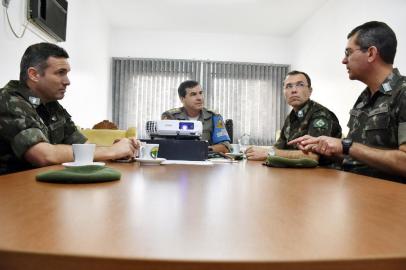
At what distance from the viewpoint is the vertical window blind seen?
701 centimetres

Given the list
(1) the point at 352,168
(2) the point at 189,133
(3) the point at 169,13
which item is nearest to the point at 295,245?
(2) the point at 189,133

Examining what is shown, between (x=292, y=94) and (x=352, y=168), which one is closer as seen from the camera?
(x=352, y=168)

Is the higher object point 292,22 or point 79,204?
point 292,22

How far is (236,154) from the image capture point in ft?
7.43

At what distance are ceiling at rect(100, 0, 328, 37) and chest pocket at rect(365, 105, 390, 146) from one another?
13.3 feet

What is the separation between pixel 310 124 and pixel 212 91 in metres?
4.62

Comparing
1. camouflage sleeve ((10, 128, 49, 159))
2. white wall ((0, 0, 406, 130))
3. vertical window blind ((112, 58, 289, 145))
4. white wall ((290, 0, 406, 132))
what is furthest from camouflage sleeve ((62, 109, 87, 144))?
vertical window blind ((112, 58, 289, 145))

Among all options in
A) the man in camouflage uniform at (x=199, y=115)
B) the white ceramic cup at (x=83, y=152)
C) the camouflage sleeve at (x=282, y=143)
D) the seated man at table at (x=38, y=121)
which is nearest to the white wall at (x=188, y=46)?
the man in camouflage uniform at (x=199, y=115)

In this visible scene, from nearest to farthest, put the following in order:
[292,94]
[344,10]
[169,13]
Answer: [292,94]
[344,10]
[169,13]

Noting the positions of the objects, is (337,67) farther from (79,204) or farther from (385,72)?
(79,204)

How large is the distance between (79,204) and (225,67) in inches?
265

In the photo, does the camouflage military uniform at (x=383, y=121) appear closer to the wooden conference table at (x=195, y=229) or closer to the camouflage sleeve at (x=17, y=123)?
the wooden conference table at (x=195, y=229)

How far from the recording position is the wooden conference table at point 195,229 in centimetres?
33

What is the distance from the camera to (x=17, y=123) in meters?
1.58
